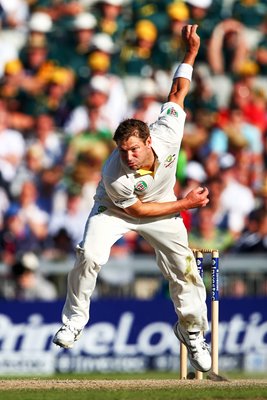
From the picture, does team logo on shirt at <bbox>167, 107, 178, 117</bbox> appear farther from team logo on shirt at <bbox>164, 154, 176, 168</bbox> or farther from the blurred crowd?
the blurred crowd

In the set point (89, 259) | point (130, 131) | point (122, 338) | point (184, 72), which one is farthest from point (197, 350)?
point (122, 338)

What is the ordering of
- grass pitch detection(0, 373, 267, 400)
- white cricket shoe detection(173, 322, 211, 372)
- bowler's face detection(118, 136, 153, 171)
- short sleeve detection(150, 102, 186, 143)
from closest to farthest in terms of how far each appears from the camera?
1. grass pitch detection(0, 373, 267, 400)
2. bowler's face detection(118, 136, 153, 171)
3. short sleeve detection(150, 102, 186, 143)
4. white cricket shoe detection(173, 322, 211, 372)

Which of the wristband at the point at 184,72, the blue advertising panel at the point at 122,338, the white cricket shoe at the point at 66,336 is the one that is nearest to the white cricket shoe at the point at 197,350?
the white cricket shoe at the point at 66,336

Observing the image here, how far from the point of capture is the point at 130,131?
296 inches

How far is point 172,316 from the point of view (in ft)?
41.3

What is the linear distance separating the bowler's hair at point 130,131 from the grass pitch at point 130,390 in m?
1.69

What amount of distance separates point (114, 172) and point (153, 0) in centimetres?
799

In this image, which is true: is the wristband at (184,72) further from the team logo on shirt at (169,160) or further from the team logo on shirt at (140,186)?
the team logo on shirt at (140,186)

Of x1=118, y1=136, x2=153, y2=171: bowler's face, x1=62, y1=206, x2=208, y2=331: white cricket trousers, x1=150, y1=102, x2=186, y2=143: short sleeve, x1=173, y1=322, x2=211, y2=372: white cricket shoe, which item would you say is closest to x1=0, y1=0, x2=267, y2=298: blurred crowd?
x1=173, y1=322, x2=211, y2=372: white cricket shoe

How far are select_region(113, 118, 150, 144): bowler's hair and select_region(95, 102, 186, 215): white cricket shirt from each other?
0.20m

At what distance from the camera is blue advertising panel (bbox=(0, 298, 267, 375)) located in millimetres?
12570

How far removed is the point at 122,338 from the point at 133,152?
5531 millimetres

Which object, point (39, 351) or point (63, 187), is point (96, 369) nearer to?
point (39, 351)

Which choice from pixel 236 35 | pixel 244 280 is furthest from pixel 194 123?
pixel 244 280
